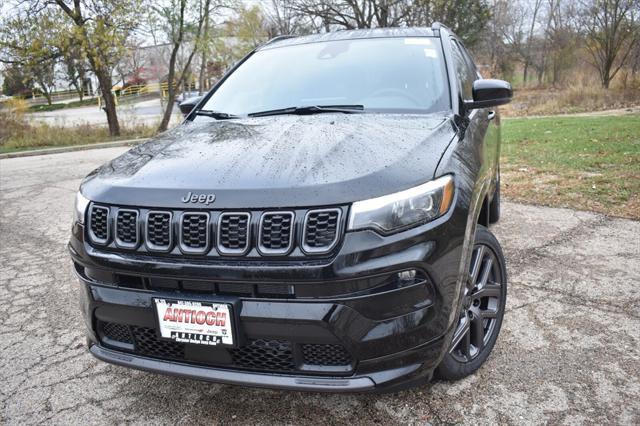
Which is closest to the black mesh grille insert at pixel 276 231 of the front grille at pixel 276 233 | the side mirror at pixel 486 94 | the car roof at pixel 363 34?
the front grille at pixel 276 233

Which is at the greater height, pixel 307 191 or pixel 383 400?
pixel 307 191

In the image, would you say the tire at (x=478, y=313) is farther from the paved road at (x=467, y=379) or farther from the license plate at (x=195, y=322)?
the license plate at (x=195, y=322)

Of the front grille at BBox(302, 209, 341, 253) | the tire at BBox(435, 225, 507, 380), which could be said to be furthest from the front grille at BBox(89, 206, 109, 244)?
the tire at BBox(435, 225, 507, 380)

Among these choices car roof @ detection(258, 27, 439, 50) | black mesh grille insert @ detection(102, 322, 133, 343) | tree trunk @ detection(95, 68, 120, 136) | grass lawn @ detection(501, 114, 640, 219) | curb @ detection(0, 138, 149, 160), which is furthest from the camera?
tree trunk @ detection(95, 68, 120, 136)

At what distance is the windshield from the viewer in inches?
110

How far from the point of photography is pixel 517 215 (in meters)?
5.15

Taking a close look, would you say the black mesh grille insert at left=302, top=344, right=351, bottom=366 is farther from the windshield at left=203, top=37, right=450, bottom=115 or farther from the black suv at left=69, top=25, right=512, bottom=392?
the windshield at left=203, top=37, right=450, bottom=115

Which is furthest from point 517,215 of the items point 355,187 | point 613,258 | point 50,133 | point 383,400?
point 50,133

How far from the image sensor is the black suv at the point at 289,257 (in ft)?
5.72

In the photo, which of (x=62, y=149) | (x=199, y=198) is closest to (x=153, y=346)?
(x=199, y=198)

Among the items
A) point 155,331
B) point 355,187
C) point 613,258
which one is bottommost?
point 613,258

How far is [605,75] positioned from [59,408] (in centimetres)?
2680

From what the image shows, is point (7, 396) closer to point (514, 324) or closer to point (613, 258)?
point (514, 324)

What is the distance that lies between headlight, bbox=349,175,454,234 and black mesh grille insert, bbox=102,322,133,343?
1080 millimetres
